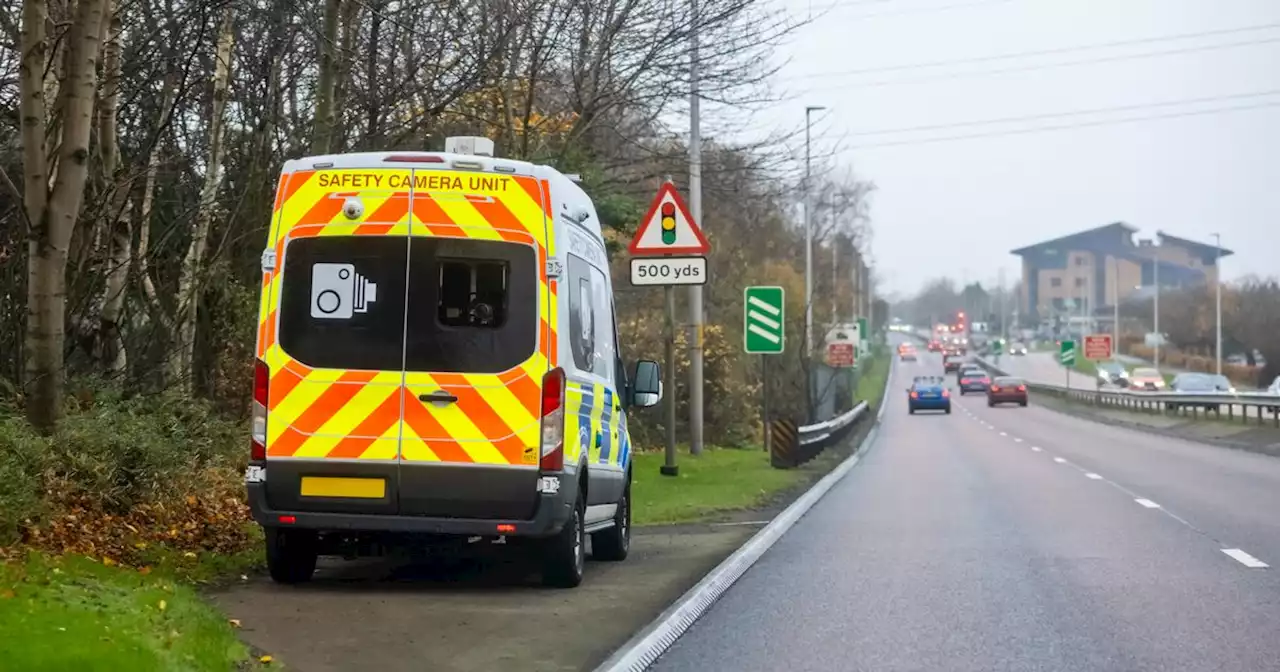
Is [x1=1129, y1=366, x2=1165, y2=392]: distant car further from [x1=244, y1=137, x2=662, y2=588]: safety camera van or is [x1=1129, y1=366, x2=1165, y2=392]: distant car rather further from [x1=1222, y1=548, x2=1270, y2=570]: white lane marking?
[x1=244, y1=137, x2=662, y2=588]: safety camera van

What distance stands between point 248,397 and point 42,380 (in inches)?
305

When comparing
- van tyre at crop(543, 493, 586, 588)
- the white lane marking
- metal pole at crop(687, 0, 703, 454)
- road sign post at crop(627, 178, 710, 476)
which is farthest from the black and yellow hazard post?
van tyre at crop(543, 493, 586, 588)

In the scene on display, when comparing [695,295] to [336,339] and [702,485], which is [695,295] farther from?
[336,339]

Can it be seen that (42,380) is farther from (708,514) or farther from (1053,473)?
(1053,473)

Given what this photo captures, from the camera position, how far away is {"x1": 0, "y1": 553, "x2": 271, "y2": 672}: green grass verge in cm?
599

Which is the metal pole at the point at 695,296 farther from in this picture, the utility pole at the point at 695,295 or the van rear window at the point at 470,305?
the van rear window at the point at 470,305

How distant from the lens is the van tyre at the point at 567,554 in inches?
393

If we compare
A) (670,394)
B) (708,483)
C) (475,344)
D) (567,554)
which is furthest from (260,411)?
(670,394)

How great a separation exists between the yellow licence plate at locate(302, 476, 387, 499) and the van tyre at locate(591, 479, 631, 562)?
288 cm

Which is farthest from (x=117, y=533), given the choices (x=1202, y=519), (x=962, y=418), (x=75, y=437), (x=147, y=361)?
(x=962, y=418)

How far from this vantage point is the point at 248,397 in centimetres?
1852

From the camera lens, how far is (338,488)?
30.9 feet

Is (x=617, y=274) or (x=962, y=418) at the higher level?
(x=617, y=274)

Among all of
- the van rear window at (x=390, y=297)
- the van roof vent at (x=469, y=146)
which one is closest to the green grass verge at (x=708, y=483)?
the van roof vent at (x=469, y=146)
